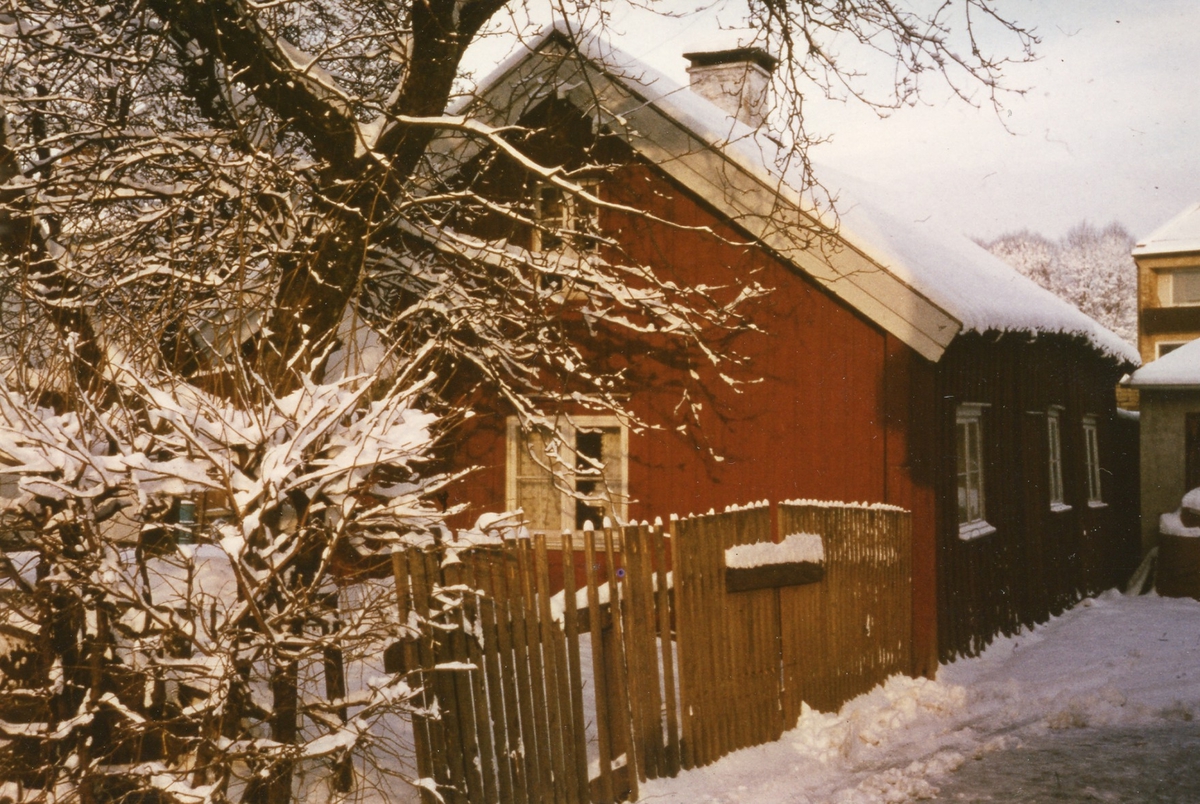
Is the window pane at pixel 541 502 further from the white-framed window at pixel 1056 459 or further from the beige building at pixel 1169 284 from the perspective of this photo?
the beige building at pixel 1169 284

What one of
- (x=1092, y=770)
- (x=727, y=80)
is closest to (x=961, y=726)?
(x=1092, y=770)

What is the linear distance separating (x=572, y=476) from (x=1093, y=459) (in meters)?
9.47

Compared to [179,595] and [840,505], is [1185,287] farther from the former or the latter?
[179,595]

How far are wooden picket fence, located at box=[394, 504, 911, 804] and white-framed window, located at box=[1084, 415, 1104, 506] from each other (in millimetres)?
9061

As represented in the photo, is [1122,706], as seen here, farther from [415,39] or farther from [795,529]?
[415,39]

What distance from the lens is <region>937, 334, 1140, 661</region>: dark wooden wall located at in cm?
945

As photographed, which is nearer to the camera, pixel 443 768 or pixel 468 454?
pixel 443 768

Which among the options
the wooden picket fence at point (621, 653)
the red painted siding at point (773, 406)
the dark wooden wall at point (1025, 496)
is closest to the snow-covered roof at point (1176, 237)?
the dark wooden wall at point (1025, 496)

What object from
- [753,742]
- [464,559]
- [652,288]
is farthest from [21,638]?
[652,288]

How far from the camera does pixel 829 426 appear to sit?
9164 millimetres

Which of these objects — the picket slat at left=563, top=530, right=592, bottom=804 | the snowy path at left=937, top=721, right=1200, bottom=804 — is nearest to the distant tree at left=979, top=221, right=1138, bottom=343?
the snowy path at left=937, top=721, right=1200, bottom=804

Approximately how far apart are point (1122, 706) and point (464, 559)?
5.04 metres

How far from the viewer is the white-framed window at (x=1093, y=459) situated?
15540 millimetres

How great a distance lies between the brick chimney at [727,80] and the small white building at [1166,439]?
7.21 m
